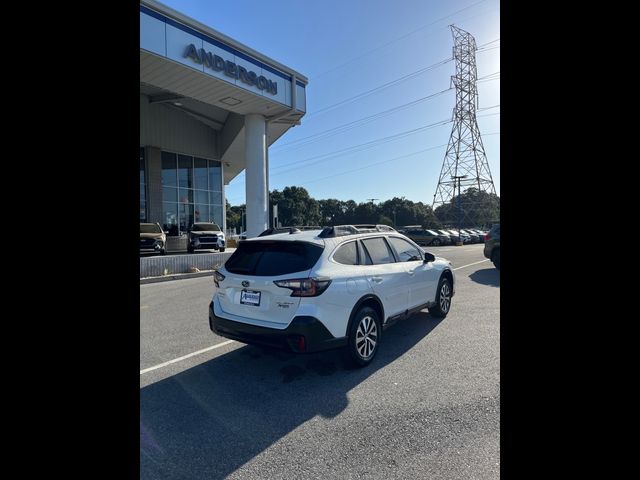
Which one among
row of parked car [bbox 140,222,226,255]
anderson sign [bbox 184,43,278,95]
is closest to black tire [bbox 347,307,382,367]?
row of parked car [bbox 140,222,226,255]

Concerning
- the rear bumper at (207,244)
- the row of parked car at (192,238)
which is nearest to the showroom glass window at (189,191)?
the row of parked car at (192,238)

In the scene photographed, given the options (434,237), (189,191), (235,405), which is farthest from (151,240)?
(434,237)

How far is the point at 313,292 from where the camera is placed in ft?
A: 13.1

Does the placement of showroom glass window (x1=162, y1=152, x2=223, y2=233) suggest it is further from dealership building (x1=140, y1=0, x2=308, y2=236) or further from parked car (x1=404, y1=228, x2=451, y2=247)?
parked car (x1=404, y1=228, x2=451, y2=247)

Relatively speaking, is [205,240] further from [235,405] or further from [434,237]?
[434,237]

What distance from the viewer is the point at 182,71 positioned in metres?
14.4

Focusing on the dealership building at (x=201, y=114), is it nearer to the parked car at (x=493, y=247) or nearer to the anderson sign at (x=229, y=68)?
the anderson sign at (x=229, y=68)

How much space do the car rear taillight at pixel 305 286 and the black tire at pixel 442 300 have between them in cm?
308

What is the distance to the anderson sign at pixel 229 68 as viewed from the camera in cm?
1432
